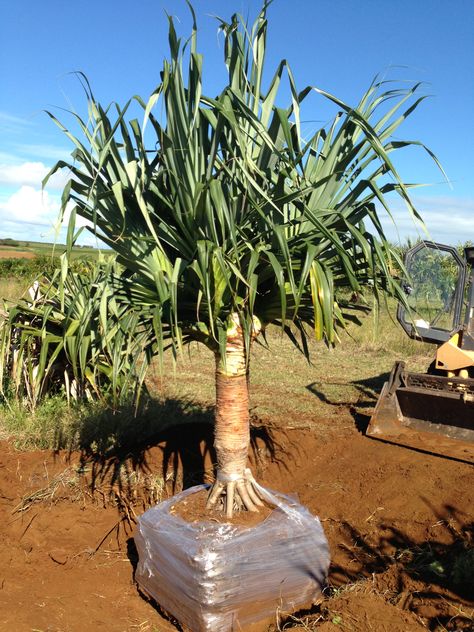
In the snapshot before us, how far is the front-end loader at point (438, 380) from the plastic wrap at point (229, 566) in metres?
2.87

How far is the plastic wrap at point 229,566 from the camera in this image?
3.34 meters

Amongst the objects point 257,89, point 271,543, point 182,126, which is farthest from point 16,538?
point 257,89

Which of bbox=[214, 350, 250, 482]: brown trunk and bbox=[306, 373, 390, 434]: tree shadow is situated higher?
bbox=[214, 350, 250, 482]: brown trunk

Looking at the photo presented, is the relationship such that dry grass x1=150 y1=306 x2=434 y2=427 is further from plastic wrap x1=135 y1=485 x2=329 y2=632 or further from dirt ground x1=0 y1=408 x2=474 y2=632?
plastic wrap x1=135 y1=485 x2=329 y2=632

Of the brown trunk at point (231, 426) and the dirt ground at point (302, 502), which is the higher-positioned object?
the brown trunk at point (231, 426)

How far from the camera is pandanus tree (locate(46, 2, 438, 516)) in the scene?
123 inches

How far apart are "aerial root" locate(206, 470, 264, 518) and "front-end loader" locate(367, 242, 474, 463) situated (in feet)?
9.43

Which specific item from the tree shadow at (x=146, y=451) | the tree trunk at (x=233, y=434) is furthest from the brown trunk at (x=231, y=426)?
the tree shadow at (x=146, y=451)

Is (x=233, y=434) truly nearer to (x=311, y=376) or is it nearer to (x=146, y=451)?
(x=146, y=451)

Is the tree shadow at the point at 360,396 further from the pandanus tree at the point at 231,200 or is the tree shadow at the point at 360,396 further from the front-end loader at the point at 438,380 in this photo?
the pandanus tree at the point at 231,200

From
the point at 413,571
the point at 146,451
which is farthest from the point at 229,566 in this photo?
the point at 146,451

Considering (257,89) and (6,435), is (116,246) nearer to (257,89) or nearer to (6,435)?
(257,89)

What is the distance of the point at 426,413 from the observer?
6840 mm

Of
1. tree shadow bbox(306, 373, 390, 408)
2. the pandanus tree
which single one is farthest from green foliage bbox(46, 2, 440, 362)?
tree shadow bbox(306, 373, 390, 408)
